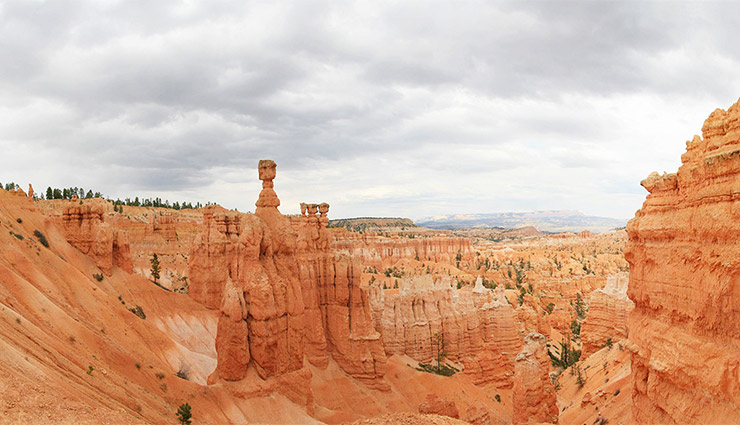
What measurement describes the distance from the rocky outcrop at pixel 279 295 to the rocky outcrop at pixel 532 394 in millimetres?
11042

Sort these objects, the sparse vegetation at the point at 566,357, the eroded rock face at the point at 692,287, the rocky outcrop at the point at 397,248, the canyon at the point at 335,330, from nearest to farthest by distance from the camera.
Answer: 1. the eroded rock face at the point at 692,287
2. the canyon at the point at 335,330
3. the sparse vegetation at the point at 566,357
4. the rocky outcrop at the point at 397,248

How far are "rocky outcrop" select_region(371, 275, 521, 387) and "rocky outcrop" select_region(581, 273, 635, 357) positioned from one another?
7.06 metres

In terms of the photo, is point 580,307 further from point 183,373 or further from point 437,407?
point 183,373

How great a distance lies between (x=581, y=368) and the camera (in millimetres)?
31984

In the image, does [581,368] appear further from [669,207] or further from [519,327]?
[669,207]

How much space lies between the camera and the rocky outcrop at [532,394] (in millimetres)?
21312

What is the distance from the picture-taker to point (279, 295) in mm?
24469

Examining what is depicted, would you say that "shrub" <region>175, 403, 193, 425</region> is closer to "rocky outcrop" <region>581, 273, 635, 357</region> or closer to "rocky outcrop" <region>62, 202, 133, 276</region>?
"rocky outcrop" <region>62, 202, 133, 276</region>

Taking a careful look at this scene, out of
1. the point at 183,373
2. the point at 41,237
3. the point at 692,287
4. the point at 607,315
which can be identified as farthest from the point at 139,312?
the point at 607,315

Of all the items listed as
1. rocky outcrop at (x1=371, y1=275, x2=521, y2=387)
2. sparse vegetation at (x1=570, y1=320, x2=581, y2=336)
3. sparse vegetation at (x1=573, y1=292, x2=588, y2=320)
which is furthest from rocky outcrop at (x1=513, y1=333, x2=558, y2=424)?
sparse vegetation at (x1=573, y1=292, x2=588, y2=320)

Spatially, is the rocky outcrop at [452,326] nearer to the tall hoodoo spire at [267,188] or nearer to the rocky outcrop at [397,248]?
the tall hoodoo spire at [267,188]

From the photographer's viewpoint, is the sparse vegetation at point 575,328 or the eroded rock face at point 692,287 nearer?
the eroded rock face at point 692,287

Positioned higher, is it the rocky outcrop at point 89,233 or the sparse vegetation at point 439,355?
the rocky outcrop at point 89,233

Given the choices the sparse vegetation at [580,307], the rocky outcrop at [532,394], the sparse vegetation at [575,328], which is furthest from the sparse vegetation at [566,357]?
the rocky outcrop at [532,394]
